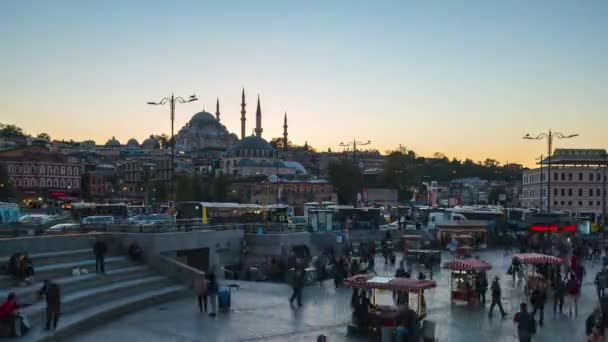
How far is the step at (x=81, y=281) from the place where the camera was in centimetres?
1507

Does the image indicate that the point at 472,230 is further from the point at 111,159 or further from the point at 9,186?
the point at 111,159

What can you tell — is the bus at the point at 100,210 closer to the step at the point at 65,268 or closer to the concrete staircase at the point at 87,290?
the step at the point at 65,268

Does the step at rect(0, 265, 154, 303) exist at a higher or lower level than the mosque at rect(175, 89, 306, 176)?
lower

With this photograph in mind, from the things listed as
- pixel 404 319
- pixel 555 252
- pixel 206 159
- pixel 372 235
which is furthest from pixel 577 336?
pixel 206 159

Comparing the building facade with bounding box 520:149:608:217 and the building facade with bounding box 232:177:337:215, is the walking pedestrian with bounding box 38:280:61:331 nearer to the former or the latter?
the building facade with bounding box 520:149:608:217

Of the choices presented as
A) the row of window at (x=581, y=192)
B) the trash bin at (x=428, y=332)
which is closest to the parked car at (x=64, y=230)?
the trash bin at (x=428, y=332)

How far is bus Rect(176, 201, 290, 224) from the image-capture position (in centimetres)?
3841

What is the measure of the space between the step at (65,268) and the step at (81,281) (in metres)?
0.22

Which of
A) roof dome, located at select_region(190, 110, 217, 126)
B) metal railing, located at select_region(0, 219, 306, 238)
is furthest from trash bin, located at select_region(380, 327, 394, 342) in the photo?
roof dome, located at select_region(190, 110, 217, 126)

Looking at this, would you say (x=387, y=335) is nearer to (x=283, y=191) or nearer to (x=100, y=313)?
(x=100, y=313)

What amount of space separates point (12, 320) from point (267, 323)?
6233 mm

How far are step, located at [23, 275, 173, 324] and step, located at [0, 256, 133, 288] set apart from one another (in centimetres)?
99

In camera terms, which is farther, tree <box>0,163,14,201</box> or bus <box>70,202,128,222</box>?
tree <box>0,163,14,201</box>

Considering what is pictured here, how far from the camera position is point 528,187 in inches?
3533
